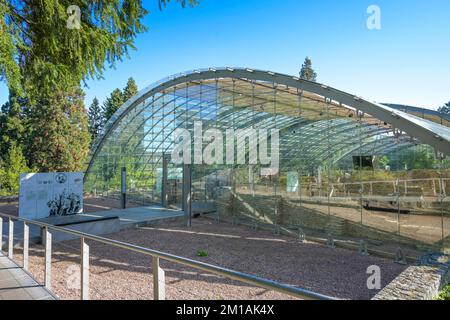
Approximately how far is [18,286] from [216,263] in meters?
5.50

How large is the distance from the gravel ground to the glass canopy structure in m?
1.69

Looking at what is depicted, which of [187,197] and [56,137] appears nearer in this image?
[187,197]

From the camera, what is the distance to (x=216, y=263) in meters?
9.41

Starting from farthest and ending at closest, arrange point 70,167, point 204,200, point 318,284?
point 70,167 → point 204,200 → point 318,284

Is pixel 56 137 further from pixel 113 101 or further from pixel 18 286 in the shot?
pixel 18 286

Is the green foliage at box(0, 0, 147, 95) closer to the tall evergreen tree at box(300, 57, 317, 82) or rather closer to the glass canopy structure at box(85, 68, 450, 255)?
the glass canopy structure at box(85, 68, 450, 255)

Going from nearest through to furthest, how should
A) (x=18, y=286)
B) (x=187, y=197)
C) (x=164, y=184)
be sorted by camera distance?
(x=18, y=286) → (x=187, y=197) → (x=164, y=184)

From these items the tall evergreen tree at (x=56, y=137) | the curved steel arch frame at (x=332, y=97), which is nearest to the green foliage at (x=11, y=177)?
the tall evergreen tree at (x=56, y=137)

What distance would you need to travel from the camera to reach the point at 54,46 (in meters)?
6.88

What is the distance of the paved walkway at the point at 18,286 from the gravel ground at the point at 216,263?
934mm

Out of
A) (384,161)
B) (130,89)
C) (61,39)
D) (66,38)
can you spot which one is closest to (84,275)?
(66,38)
